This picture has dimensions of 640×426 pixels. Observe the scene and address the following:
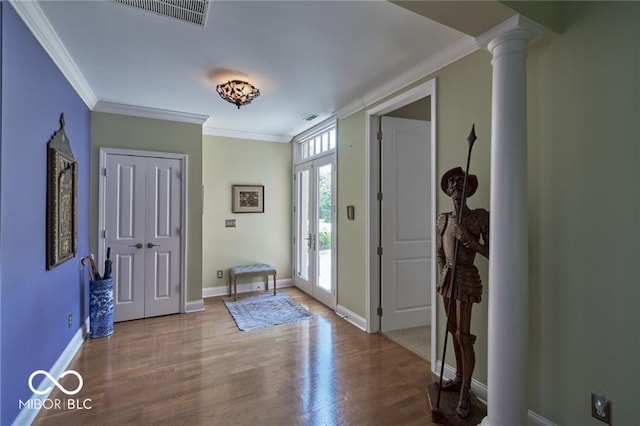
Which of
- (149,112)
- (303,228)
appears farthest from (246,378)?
(149,112)

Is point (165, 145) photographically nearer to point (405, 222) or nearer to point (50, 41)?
point (50, 41)

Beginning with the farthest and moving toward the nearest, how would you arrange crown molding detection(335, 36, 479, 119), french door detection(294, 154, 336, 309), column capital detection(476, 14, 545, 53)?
french door detection(294, 154, 336, 309)
crown molding detection(335, 36, 479, 119)
column capital detection(476, 14, 545, 53)

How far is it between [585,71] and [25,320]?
3.63 m

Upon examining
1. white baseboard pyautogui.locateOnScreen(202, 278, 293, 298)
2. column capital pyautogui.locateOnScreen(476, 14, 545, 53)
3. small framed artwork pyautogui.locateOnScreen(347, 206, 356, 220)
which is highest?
column capital pyautogui.locateOnScreen(476, 14, 545, 53)

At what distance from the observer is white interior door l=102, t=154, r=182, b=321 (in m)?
3.69

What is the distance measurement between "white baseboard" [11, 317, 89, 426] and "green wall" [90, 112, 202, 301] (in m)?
0.98

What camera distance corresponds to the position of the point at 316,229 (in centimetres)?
459

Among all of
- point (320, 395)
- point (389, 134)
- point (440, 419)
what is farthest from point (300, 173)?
point (440, 419)

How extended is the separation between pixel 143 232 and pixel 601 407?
4365 mm

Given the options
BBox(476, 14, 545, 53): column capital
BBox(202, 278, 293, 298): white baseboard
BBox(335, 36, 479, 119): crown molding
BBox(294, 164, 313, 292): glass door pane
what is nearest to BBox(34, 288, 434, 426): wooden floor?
BBox(202, 278, 293, 298): white baseboard

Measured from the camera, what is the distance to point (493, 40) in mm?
1687

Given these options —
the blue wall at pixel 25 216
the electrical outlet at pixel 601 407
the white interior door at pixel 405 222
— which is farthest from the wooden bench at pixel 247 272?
the electrical outlet at pixel 601 407

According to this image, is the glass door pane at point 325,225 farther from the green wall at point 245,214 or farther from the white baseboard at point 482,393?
the white baseboard at point 482,393

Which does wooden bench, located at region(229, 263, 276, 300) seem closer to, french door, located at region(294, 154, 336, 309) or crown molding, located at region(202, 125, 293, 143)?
french door, located at region(294, 154, 336, 309)
